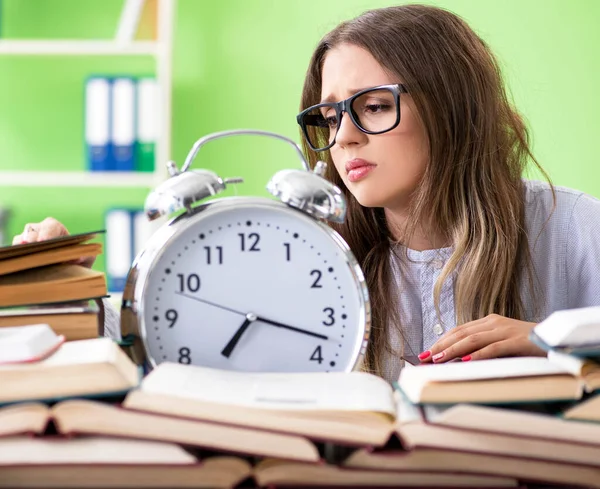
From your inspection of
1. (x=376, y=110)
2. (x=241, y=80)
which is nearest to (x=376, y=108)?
(x=376, y=110)

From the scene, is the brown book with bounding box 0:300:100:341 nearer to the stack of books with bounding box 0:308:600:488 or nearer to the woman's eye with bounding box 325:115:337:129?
the stack of books with bounding box 0:308:600:488

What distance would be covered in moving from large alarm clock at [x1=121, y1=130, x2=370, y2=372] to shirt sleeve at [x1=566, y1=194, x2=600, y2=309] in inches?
38.4

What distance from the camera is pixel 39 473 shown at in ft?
2.24

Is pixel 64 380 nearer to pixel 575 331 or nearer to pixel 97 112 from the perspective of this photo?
pixel 575 331

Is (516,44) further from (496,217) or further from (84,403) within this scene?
(84,403)

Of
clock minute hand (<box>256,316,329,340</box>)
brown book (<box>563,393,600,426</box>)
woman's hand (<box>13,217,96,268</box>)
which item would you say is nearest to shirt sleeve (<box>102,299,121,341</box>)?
woman's hand (<box>13,217,96,268</box>)

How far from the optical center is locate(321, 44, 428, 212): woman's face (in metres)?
1.70

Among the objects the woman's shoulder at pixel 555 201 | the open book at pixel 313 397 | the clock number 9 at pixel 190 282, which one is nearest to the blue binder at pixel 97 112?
the woman's shoulder at pixel 555 201

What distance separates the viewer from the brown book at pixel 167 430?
0.69m

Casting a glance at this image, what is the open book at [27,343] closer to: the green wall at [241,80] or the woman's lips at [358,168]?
the woman's lips at [358,168]

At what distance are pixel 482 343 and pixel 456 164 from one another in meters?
0.69

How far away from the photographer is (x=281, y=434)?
70 cm

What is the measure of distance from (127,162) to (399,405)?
9.56 feet

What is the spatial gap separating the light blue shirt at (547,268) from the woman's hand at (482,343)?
0.53m
